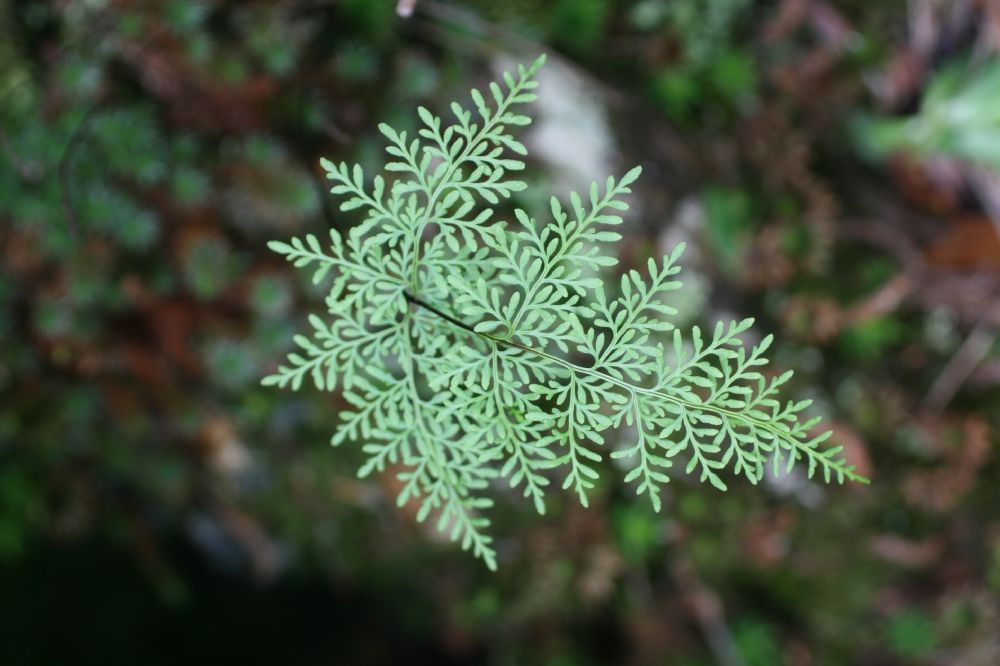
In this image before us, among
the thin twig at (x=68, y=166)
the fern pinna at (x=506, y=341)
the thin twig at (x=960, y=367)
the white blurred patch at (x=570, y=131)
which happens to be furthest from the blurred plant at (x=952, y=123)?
the thin twig at (x=68, y=166)

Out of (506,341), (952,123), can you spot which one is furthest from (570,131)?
(506,341)

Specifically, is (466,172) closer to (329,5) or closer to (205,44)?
(329,5)

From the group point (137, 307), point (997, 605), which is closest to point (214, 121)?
point (137, 307)

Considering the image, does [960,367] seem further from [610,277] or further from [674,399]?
[674,399]

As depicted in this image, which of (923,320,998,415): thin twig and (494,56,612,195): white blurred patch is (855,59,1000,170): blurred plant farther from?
(494,56,612,195): white blurred patch

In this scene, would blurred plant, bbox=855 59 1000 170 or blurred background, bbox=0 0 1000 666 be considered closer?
blurred background, bbox=0 0 1000 666

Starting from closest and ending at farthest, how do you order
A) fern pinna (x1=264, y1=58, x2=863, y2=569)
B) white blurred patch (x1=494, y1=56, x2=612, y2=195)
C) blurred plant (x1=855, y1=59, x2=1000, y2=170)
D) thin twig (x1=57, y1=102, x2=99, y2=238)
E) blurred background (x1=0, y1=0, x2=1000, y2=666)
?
fern pinna (x1=264, y1=58, x2=863, y2=569), thin twig (x1=57, y1=102, x2=99, y2=238), blurred background (x1=0, y1=0, x2=1000, y2=666), blurred plant (x1=855, y1=59, x2=1000, y2=170), white blurred patch (x1=494, y1=56, x2=612, y2=195)

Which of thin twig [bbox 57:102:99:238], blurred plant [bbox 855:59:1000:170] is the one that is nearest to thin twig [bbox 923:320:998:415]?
blurred plant [bbox 855:59:1000:170]

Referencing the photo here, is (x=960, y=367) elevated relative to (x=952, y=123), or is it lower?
lower

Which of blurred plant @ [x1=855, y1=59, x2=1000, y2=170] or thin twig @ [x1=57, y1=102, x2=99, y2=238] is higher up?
blurred plant @ [x1=855, y1=59, x2=1000, y2=170]
